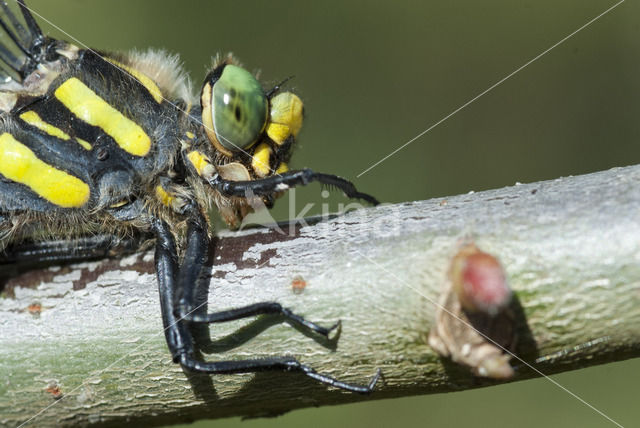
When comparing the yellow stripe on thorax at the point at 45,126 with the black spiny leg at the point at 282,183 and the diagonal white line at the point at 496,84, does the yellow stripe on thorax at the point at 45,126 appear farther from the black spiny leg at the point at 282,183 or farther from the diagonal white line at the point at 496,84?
the diagonal white line at the point at 496,84

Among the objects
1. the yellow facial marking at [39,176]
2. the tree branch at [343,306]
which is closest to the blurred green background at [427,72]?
the yellow facial marking at [39,176]

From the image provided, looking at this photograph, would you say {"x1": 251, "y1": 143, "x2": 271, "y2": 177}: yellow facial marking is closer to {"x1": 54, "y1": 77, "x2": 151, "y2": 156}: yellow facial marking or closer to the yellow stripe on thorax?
{"x1": 54, "y1": 77, "x2": 151, "y2": 156}: yellow facial marking

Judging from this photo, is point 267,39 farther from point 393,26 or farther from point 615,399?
point 615,399

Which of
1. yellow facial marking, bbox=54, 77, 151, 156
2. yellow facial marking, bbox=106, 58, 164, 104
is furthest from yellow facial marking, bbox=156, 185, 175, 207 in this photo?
yellow facial marking, bbox=106, 58, 164, 104

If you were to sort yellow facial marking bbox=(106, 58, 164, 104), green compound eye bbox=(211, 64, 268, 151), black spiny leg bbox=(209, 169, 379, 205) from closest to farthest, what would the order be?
black spiny leg bbox=(209, 169, 379, 205) → green compound eye bbox=(211, 64, 268, 151) → yellow facial marking bbox=(106, 58, 164, 104)

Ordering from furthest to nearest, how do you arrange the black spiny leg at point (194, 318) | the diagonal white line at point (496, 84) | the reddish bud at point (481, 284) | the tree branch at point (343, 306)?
1. the diagonal white line at point (496, 84)
2. the black spiny leg at point (194, 318)
3. the tree branch at point (343, 306)
4. the reddish bud at point (481, 284)

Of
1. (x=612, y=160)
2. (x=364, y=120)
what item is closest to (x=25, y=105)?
(x=364, y=120)

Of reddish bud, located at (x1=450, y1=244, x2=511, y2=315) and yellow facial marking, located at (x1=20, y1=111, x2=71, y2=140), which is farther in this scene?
yellow facial marking, located at (x1=20, y1=111, x2=71, y2=140)

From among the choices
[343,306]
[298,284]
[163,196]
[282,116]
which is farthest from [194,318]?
[282,116]
